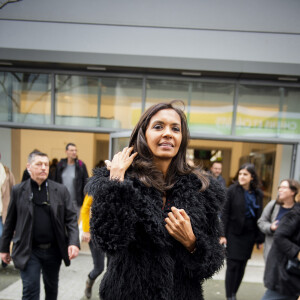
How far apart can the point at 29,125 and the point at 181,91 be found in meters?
3.58

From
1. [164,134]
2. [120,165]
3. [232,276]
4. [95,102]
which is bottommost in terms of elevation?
[232,276]

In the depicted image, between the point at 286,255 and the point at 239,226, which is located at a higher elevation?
the point at 286,255

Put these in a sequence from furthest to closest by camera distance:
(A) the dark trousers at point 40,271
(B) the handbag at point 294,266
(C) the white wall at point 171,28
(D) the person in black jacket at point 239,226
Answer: (C) the white wall at point 171,28 → (D) the person in black jacket at point 239,226 → (A) the dark trousers at point 40,271 → (B) the handbag at point 294,266

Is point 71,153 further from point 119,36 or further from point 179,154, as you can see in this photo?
point 179,154

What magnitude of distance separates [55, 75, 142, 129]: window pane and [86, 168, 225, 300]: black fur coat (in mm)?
4320

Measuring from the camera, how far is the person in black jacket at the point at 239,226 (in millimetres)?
3287

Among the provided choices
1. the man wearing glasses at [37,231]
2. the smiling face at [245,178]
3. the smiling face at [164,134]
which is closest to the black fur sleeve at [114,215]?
the smiling face at [164,134]

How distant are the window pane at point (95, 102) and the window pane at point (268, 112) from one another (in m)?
2.41

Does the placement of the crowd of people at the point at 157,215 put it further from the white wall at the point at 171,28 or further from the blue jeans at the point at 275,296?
the white wall at the point at 171,28

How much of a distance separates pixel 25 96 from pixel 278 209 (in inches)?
222

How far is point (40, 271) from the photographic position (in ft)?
8.21

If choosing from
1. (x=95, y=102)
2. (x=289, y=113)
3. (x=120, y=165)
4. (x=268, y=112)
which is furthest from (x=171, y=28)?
(x=120, y=165)

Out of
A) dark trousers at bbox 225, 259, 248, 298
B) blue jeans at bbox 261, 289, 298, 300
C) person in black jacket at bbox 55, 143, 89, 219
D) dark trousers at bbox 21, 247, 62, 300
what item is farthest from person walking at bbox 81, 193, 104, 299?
person in black jacket at bbox 55, 143, 89, 219

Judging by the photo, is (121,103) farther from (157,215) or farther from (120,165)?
(157,215)
